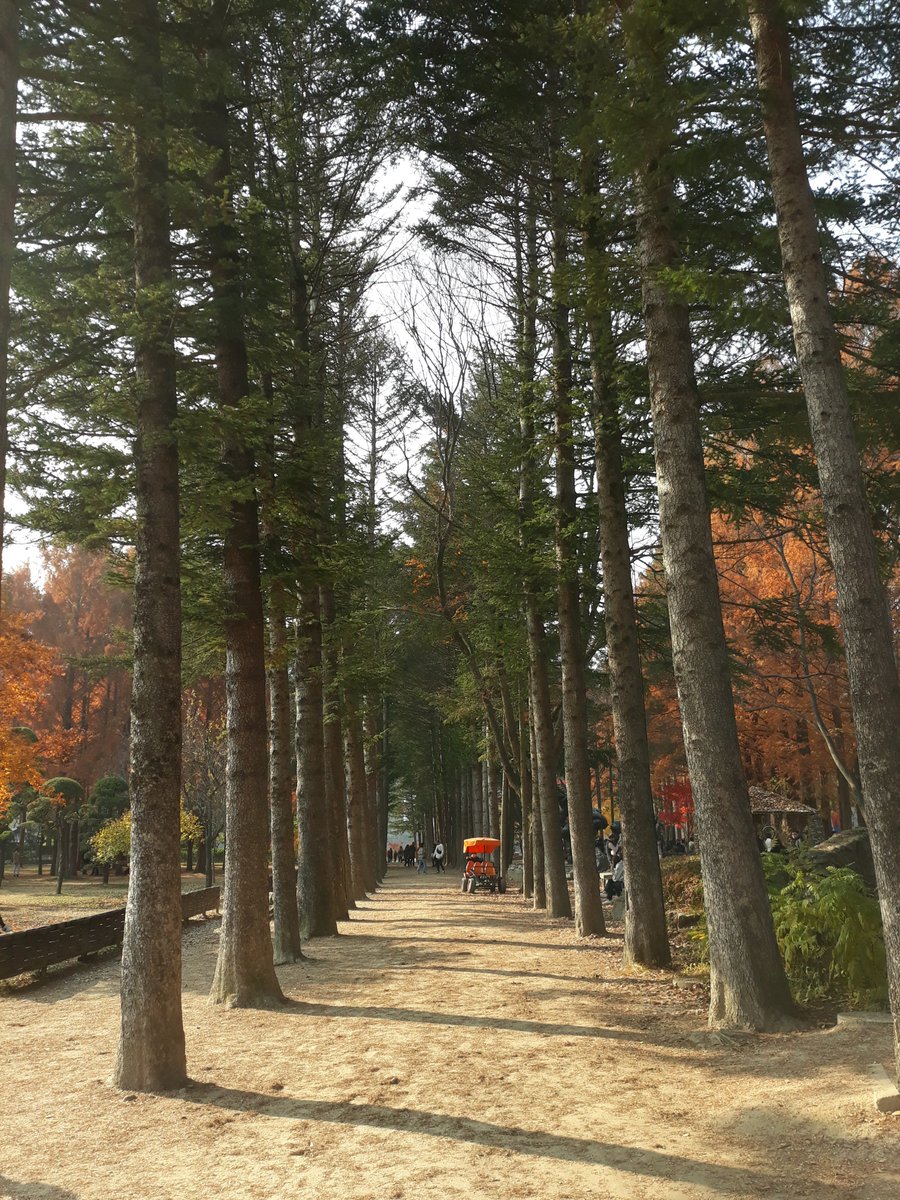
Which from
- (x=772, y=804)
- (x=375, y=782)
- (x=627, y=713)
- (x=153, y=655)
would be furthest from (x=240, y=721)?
(x=375, y=782)

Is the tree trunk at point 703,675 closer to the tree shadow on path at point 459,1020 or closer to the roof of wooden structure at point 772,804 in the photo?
the tree shadow on path at point 459,1020

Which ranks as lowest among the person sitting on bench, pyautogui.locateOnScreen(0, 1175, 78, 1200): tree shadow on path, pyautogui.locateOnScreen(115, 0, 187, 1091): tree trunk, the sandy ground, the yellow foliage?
the person sitting on bench

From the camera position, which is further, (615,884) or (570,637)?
(615,884)

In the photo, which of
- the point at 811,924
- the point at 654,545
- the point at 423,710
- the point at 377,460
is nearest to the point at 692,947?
the point at 811,924

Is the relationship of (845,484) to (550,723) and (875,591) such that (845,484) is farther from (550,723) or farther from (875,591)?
(550,723)

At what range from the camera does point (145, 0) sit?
25.1 ft

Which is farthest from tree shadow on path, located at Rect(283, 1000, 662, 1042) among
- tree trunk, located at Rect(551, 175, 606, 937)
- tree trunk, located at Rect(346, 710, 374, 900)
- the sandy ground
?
tree trunk, located at Rect(346, 710, 374, 900)

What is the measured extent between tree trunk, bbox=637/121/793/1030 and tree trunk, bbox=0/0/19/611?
15.9 feet

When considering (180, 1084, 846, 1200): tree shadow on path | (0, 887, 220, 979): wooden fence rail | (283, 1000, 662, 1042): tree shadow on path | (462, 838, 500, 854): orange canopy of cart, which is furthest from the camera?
(462, 838, 500, 854): orange canopy of cart

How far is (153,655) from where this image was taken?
690 centimetres

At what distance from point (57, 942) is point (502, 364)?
1200 cm

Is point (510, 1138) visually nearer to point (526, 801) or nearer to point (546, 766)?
point (546, 766)

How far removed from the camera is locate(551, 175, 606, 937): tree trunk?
1344 cm

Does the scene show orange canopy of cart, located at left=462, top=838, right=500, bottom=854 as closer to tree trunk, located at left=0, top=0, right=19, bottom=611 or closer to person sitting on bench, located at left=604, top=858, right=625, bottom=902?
person sitting on bench, located at left=604, top=858, right=625, bottom=902
